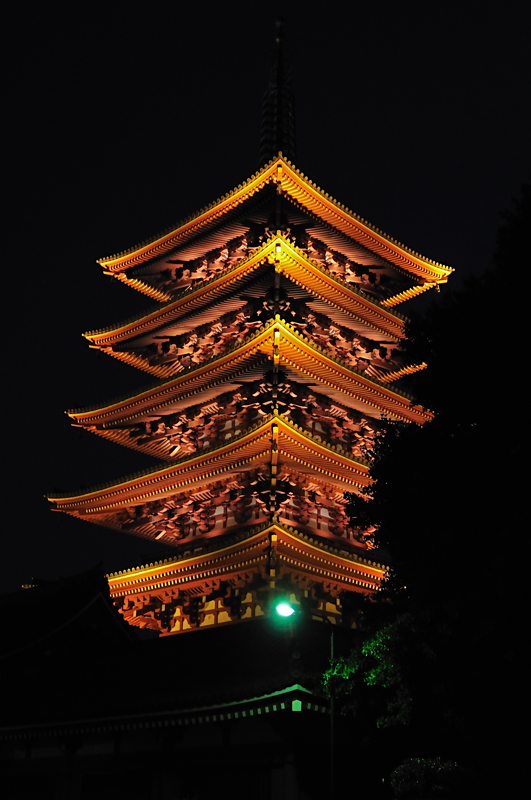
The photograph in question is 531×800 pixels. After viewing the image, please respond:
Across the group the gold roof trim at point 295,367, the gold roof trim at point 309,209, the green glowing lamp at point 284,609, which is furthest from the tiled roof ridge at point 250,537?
the gold roof trim at point 309,209

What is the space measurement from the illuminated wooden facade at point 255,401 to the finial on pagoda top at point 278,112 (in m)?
6.22

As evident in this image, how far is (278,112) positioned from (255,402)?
1453cm

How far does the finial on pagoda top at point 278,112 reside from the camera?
33656 mm

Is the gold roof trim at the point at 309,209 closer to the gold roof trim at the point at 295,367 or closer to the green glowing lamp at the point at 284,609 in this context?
the gold roof trim at the point at 295,367

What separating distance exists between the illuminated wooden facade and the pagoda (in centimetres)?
6

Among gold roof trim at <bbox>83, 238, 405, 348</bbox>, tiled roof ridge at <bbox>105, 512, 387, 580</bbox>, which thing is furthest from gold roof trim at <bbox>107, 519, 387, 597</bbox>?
gold roof trim at <bbox>83, 238, 405, 348</bbox>

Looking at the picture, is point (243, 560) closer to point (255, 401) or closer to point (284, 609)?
point (255, 401)

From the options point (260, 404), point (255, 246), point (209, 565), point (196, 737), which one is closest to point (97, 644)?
point (209, 565)

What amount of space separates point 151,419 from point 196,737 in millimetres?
14957

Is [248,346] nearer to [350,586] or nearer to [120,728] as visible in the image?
[350,586]

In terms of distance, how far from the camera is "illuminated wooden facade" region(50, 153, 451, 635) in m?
23.8

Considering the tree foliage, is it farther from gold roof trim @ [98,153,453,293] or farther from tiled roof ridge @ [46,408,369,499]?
gold roof trim @ [98,153,453,293]

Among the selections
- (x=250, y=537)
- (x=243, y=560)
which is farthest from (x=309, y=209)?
Answer: (x=243, y=560)

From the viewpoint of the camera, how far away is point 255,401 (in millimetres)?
26281
